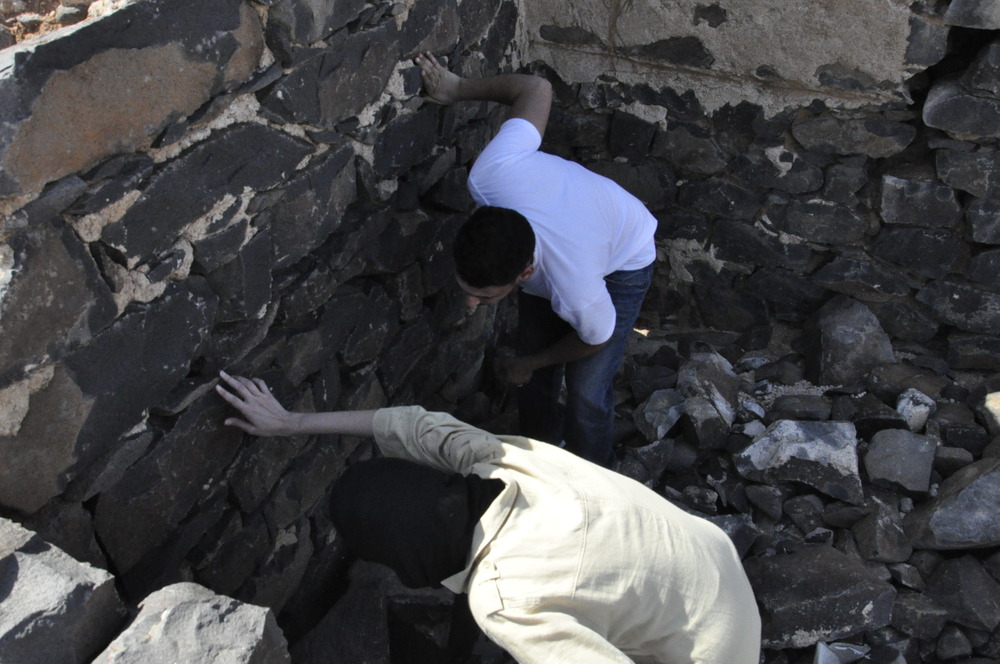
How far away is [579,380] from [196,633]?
6.30 feet

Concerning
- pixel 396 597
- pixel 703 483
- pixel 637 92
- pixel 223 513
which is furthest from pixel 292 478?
pixel 637 92

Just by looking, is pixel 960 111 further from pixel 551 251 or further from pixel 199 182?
pixel 199 182

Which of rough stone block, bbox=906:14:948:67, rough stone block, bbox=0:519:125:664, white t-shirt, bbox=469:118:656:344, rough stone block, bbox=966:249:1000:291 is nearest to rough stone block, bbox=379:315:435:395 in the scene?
white t-shirt, bbox=469:118:656:344

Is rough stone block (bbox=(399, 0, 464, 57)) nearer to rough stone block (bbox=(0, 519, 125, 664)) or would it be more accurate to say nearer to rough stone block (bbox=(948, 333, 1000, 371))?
rough stone block (bbox=(0, 519, 125, 664))

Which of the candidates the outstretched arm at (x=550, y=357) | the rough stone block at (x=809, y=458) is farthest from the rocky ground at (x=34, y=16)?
the rough stone block at (x=809, y=458)

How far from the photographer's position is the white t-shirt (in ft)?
8.98

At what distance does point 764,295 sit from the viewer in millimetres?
4258

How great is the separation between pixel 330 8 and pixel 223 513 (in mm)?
1422

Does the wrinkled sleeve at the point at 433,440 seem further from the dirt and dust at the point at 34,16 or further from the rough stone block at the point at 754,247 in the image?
the rough stone block at the point at 754,247

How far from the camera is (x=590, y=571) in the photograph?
192 centimetres

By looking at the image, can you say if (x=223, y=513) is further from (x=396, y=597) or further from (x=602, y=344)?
(x=602, y=344)

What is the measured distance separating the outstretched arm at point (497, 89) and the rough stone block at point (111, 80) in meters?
1.03

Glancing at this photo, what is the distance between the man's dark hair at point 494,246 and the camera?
8.17ft

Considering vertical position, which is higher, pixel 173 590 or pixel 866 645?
pixel 173 590
